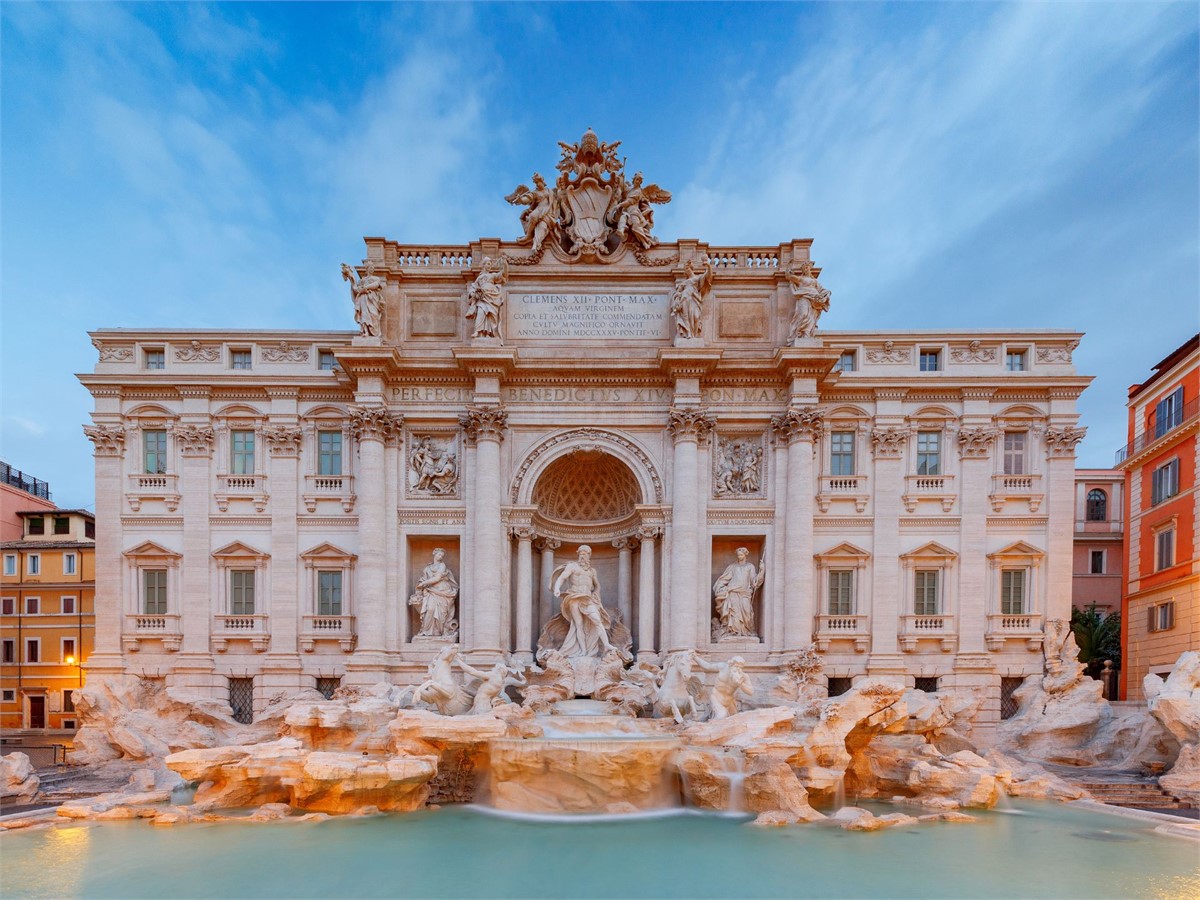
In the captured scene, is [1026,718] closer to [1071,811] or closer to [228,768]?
[1071,811]

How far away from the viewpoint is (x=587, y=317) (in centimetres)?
2042

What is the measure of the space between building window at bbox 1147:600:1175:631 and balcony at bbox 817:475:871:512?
10.8 meters

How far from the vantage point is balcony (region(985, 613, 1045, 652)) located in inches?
775

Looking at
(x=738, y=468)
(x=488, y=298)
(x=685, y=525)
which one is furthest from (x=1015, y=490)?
(x=488, y=298)

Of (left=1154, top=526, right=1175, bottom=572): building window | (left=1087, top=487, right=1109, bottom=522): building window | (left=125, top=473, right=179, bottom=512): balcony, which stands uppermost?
(left=125, top=473, right=179, bottom=512): balcony

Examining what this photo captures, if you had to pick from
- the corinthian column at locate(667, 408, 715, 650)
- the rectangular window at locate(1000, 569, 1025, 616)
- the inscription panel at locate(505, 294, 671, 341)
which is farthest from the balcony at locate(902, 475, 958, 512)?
the inscription panel at locate(505, 294, 671, 341)

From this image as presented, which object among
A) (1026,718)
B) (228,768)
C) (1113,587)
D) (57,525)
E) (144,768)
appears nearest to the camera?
(228,768)

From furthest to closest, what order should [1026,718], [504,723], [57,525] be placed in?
[57,525], [1026,718], [504,723]

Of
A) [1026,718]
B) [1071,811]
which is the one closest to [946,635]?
[1026,718]

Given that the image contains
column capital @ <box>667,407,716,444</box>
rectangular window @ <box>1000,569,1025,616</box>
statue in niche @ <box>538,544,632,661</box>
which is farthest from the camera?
rectangular window @ <box>1000,569,1025,616</box>

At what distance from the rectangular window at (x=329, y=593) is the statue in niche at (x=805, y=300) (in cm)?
1527

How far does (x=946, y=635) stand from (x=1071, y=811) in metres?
6.31

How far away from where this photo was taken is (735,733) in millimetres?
14148

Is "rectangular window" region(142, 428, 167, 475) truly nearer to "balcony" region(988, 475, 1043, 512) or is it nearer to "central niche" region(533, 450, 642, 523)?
"central niche" region(533, 450, 642, 523)
